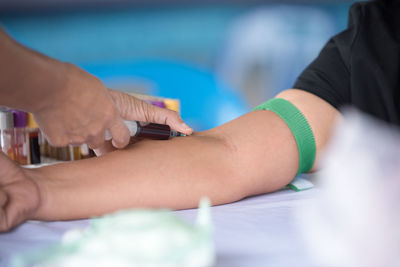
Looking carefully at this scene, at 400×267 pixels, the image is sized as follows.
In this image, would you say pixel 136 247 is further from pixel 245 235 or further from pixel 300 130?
pixel 300 130

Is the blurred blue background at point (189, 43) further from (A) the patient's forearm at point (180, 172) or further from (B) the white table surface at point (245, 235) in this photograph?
(B) the white table surface at point (245, 235)

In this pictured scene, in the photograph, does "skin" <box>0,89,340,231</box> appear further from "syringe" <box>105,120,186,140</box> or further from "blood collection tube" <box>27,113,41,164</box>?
"blood collection tube" <box>27,113,41,164</box>

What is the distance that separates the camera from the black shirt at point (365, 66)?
31.9 inches

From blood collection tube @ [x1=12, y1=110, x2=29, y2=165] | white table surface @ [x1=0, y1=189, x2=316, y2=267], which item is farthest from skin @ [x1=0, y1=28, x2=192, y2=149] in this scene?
blood collection tube @ [x1=12, y1=110, x2=29, y2=165]

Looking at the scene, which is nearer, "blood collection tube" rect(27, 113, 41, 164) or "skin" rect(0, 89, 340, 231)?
"skin" rect(0, 89, 340, 231)

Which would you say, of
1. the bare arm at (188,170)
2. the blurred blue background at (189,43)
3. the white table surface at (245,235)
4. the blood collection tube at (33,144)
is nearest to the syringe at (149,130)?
the bare arm at (188,170)

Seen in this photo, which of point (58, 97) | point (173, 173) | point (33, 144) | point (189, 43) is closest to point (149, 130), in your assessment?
point (173, 173)

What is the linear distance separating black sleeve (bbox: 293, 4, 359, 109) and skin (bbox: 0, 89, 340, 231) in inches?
0.9

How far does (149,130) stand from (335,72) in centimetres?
43

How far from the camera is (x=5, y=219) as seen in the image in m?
0.63

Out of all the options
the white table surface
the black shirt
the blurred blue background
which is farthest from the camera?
the blurred blue background

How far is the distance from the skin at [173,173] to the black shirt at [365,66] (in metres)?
0.05

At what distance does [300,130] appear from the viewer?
86 centimetres

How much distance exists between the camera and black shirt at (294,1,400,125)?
81 cm
